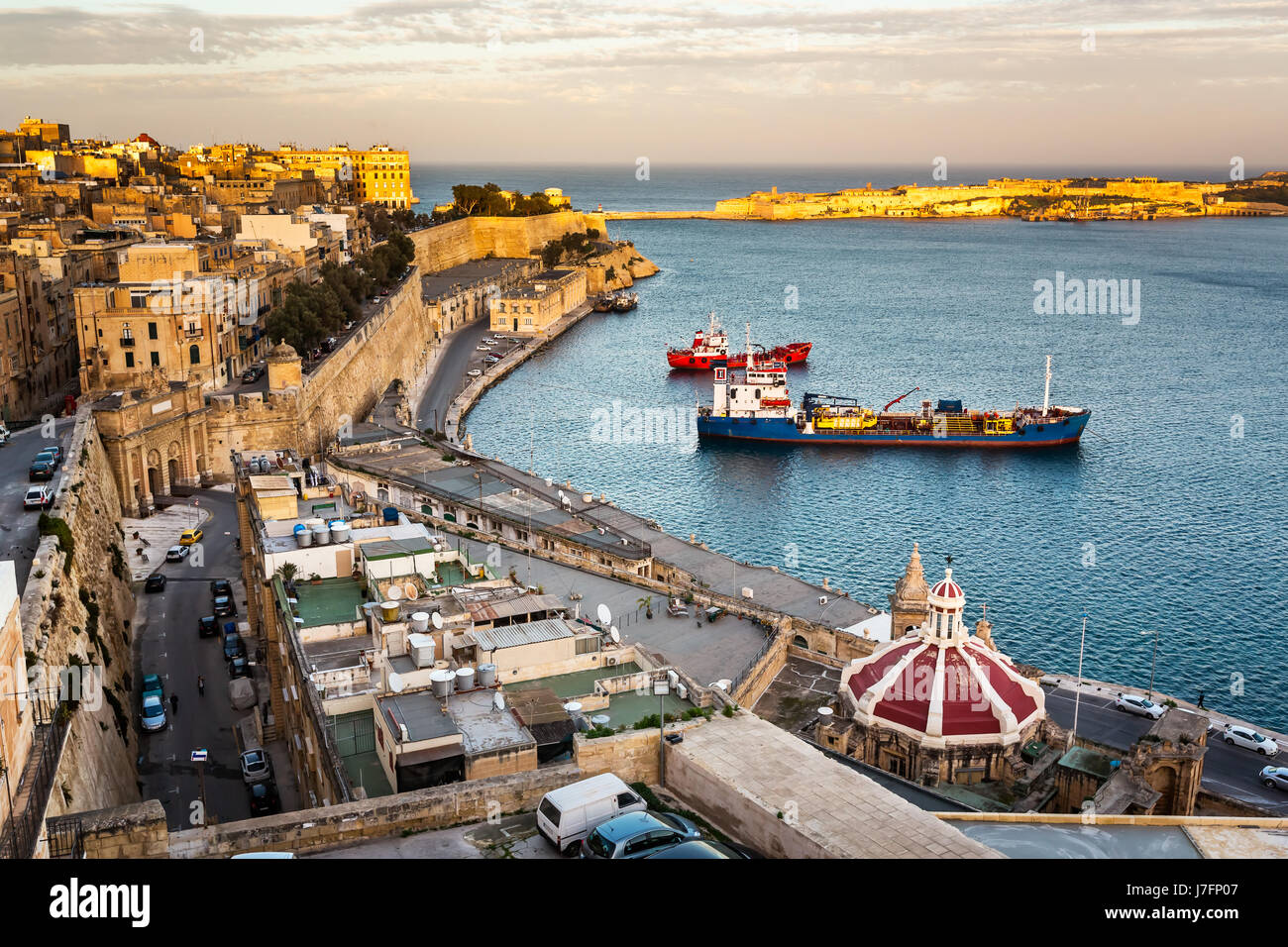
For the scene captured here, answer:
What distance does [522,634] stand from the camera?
16.5m

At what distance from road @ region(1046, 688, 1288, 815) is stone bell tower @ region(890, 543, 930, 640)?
466cm

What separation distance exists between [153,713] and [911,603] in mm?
15206

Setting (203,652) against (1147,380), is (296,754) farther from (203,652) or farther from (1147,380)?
(1147,380)

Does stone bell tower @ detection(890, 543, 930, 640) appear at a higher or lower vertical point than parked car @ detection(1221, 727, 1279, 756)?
higher

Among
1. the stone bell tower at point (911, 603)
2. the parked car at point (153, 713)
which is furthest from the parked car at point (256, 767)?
the stone bell tower at point (911, 603)

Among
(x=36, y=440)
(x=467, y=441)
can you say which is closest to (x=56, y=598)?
(x=36, y=440)

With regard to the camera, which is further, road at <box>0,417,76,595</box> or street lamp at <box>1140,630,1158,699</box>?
street lamp at <box>1140,630,1158,699</box>

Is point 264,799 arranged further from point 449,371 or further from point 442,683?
point 449,371

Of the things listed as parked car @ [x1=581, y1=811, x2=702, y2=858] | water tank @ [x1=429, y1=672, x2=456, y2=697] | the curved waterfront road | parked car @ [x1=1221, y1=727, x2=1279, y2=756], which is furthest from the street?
the curved waterfront road

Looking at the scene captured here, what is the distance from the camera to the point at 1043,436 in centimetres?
5644

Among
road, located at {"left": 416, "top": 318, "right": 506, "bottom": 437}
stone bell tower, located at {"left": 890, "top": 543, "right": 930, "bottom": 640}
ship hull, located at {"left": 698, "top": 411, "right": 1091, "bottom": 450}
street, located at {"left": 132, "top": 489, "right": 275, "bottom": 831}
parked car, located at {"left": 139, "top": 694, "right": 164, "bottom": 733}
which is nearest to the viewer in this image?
street, located at {"left": 132, "top": 489, "right": 275, "bottom": 831}

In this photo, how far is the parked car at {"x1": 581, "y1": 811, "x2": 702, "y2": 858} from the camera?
883 centimetres

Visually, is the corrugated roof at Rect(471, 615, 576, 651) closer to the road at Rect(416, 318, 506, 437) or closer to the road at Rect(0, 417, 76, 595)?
the road at Rect(0, 417, 76, 595)

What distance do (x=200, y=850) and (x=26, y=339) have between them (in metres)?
37.0
